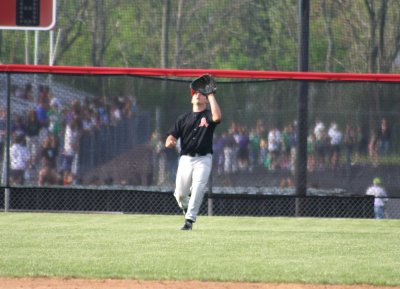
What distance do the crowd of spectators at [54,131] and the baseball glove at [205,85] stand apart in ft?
12.4

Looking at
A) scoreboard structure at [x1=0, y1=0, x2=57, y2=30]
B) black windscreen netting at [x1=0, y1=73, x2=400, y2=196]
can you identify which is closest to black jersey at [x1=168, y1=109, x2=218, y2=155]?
scoreboard structure at [x1=0, y1=0, x2=57, y2=30]

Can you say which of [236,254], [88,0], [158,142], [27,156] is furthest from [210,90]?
[88,0]

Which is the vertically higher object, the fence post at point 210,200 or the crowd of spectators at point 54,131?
the crowd of spectators at point 54,131

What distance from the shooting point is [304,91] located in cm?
1474

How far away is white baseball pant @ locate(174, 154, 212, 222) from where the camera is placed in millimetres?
10969

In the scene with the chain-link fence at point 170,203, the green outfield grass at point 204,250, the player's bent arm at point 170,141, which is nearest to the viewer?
the green outfield grass at point 204,250

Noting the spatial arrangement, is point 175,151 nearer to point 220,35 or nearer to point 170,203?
point 170,203

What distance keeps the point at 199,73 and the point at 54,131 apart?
2485 mm

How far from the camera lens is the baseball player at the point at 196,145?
11.0 meters

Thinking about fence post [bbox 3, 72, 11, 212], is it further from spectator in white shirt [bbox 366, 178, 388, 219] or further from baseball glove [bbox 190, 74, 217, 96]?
spectator in white shirt [bbox 366, 178, 388, 219]

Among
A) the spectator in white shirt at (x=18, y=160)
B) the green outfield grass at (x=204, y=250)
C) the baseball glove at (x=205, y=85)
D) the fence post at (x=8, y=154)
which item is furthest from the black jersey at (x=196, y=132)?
the fence post at (x=8, y=154)

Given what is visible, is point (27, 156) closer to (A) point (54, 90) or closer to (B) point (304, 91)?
(A) point (54, 90)

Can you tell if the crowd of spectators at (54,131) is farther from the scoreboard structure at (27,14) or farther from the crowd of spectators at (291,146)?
the crowd of spectators at (291,146)

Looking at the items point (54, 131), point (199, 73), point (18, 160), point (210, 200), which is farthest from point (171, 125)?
point (18, 160)
